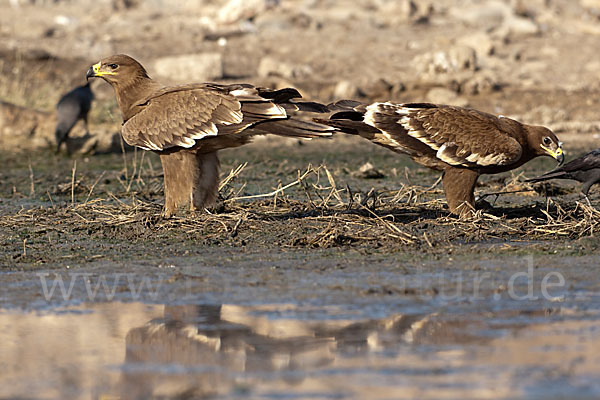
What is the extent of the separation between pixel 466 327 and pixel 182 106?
12.2ft

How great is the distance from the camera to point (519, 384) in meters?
4.04

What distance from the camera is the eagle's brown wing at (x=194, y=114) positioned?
7719mm

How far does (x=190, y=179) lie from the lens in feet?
26.3

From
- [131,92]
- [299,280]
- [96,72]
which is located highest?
[96,72]

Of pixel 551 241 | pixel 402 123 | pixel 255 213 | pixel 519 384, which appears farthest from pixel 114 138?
pixel 519 384

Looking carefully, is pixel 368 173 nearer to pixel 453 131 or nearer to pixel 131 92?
pixel 453 131

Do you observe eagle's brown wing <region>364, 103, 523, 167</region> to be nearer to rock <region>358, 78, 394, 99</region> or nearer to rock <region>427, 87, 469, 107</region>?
rock <region>427, 87, 469, 107</region>

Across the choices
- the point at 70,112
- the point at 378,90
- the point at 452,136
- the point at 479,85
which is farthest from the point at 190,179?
the point at 479,85

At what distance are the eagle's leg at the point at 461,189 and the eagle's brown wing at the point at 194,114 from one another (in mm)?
1396

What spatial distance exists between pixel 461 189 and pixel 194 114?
2.07m

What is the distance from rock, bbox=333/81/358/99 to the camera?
54.2ft

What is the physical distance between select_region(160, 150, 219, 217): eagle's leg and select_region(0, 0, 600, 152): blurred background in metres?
5.53

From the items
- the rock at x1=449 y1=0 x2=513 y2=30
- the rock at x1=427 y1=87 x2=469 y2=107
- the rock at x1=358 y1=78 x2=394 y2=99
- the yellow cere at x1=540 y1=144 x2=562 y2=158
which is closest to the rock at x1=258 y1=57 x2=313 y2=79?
the rock at x1=358 y1=78 x2=394 y2=99

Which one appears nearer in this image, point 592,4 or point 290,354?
point 290,354
